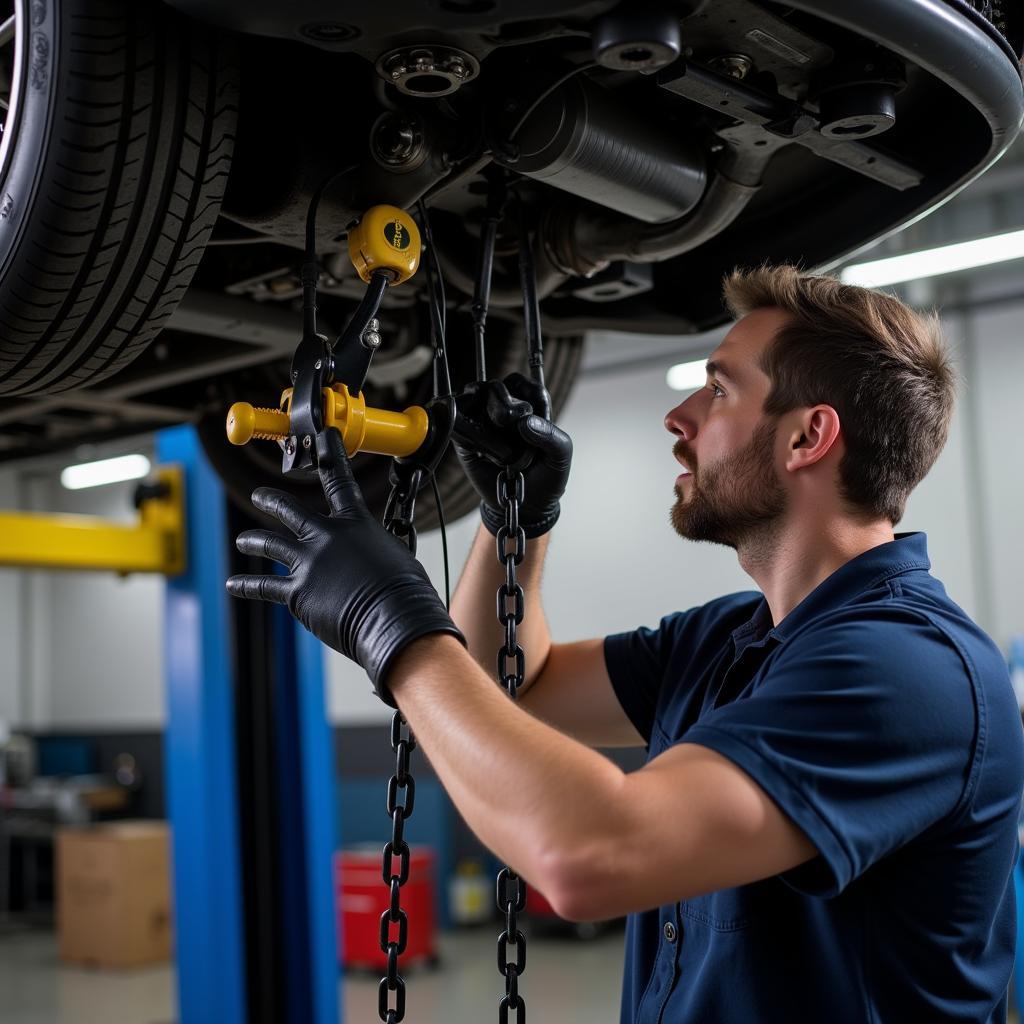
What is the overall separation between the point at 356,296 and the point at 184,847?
2600 mm

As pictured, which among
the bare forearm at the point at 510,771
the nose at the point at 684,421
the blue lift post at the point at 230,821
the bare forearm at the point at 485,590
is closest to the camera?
the bare forearm at the point at 510,771

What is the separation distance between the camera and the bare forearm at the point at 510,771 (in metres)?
1.05

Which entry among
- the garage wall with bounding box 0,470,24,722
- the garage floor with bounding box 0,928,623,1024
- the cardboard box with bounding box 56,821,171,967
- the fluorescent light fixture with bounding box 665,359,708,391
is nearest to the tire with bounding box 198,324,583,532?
the garage floor with bounding box 0,928,623,1024

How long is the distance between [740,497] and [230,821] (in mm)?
2755

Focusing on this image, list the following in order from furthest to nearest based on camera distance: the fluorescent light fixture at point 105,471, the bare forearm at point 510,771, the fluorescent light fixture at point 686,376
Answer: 1. the fluorescent light fixture at point 105,471
2. the fluorescent light fixture at point 686,376
3. the bare forearm at point 510,771

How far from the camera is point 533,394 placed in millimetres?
1516

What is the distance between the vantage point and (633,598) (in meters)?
8.85

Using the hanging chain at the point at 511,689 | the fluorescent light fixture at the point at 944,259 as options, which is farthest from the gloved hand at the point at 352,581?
the fluorescent light fixture at the point at 944,259

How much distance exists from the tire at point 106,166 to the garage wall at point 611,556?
176 inches

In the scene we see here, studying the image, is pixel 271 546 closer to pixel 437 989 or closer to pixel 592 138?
pixel 592 138

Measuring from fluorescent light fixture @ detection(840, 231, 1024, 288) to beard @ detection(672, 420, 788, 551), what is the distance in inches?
172

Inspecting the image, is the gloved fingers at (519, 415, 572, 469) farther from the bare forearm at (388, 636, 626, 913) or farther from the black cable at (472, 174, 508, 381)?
the bare forearm at (388, 636, 626, 913)

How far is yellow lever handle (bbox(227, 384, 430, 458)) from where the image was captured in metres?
1.22

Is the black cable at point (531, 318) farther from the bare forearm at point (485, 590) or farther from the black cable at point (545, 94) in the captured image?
the bare forearm at point (485, 590)
